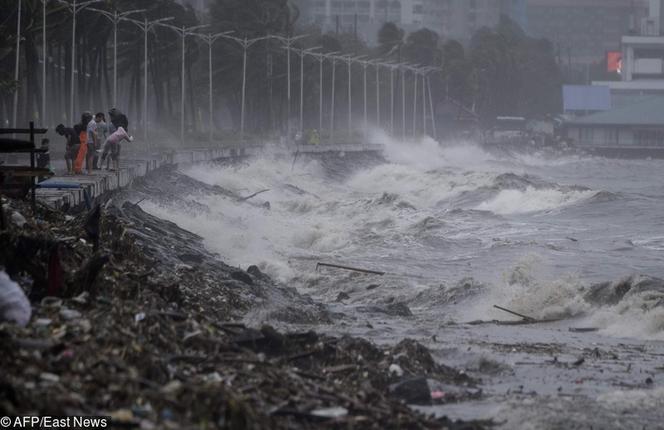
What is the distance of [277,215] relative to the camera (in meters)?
42.3

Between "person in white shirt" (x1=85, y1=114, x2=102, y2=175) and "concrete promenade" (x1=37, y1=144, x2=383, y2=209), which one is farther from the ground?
"person in white shirt" (x1=85, y1=114, x2=102, y2=175)

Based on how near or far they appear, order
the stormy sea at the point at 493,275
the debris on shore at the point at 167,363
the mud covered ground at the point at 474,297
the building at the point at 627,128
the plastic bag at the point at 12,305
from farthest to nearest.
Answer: the building at the point at 627,128, the stormy sea at the point at 493,275, the mud covered ground at the point at 474,297, the plastic bag at the point at 12,305, the debris on shore at the point at 167,363

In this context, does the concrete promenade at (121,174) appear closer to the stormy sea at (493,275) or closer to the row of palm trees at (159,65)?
the stormy sea at (493,275)

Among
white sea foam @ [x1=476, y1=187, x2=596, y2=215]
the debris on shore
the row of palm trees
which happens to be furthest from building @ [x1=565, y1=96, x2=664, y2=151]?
the debris on shore

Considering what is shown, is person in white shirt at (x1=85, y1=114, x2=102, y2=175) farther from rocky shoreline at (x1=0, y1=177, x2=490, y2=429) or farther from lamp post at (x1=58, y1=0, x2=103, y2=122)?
lamp post at (x1=58, y1=0, x2=103, y2=122)

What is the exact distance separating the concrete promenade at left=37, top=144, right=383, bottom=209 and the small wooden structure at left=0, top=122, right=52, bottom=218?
0.66 m

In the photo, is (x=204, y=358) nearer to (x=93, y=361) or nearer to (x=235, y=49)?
(x=93, y=361)

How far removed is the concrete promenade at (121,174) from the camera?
70.1ft

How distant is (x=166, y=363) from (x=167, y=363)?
0.03 m

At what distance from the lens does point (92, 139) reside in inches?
1156

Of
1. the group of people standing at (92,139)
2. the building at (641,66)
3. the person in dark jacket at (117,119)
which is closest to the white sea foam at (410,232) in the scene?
the group of people standing at (92,139)

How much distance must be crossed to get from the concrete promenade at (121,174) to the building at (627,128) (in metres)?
70.7

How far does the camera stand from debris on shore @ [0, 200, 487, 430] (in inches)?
351

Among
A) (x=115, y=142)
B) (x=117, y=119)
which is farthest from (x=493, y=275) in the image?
(x=115, y=142)
